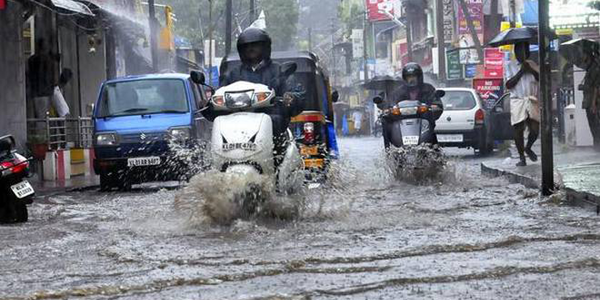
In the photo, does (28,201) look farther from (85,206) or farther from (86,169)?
(86,169)

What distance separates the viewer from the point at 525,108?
1436 centimetres

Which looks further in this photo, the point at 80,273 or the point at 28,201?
the point at 28,201

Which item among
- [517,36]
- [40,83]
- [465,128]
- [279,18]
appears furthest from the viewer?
[279,18]

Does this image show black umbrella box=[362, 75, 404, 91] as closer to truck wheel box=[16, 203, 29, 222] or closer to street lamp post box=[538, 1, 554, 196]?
street lamp post box=[538, 1, 554, 196]

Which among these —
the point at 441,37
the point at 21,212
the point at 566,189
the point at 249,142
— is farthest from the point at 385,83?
the point at 441,37

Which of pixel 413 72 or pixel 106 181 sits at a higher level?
pixel 413 72

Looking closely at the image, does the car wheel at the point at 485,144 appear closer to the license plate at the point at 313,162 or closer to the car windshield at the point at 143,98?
the car windshield at the point at 143,98

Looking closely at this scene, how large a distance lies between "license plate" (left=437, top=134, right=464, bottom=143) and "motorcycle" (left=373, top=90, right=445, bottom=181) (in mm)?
9106

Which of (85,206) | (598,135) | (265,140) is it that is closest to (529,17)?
(598,135)

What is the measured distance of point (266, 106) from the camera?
8633mm

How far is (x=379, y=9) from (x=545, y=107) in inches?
2563

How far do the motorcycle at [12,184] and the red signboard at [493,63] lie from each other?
29799 millimetres

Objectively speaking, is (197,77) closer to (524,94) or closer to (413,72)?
(413,72)

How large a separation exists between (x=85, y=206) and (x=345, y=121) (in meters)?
58.8
